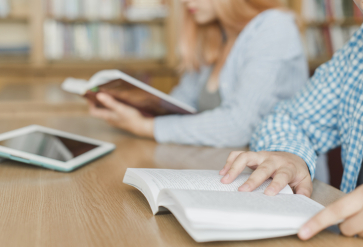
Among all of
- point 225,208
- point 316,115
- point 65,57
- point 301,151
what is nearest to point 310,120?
point 316,115

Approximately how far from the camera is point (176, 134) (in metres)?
0.97

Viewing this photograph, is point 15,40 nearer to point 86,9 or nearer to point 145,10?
point 86,9

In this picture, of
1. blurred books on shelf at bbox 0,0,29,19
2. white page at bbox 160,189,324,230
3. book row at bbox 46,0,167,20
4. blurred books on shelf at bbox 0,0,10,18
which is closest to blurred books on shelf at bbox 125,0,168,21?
book row at bbox 46,0,167,20

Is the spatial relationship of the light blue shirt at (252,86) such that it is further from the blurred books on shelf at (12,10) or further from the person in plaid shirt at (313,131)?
the blurred books on shelf at (12,10)

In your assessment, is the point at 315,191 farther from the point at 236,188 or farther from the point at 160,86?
the point at 160,86

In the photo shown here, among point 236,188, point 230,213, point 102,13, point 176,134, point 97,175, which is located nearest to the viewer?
point 230,213

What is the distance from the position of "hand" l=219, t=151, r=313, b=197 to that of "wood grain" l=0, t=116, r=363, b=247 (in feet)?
0.11

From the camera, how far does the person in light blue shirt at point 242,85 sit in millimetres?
968

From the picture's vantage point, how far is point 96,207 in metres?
0.52

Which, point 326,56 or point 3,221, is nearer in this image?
point 3,221

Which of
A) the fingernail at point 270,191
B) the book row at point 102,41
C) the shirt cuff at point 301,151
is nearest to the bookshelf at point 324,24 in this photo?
the book row at point 102,41

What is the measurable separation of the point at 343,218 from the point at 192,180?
0.20 metres

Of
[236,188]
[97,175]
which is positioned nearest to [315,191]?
[236,188]

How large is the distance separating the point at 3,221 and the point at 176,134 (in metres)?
0.56
